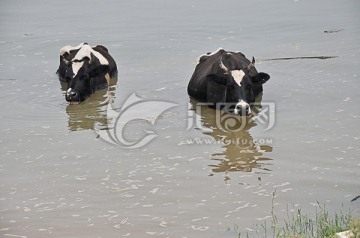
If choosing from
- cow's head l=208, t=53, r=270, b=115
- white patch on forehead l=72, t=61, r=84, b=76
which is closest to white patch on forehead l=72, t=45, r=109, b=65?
white patch on forehead l=72, t=61, r=84, b=76

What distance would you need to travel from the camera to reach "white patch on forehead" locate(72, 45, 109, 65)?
15336 mm

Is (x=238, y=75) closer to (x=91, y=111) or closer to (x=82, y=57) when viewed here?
(x=91, y=111)

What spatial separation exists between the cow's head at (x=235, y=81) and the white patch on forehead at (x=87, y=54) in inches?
113

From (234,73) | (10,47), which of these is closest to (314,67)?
(234,73)

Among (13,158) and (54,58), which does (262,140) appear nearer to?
(13,158)

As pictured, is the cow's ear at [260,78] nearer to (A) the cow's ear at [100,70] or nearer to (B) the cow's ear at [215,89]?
(B) the cow's ear at [215,89]

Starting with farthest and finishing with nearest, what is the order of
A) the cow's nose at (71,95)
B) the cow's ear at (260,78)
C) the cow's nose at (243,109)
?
the cow's nose at (71,95) < the cow's ear at (260,78) < the cow's nose at (243,109)

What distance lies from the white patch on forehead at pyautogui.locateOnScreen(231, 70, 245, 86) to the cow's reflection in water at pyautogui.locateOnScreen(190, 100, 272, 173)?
559 mm

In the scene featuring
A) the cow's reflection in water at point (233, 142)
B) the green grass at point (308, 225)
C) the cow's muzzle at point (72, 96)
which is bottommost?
the green grass at point (308, 225)

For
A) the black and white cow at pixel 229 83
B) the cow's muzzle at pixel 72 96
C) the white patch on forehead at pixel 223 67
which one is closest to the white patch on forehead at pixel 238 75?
the black and white cow at pixel 229 83

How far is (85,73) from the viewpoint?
15.0 metres

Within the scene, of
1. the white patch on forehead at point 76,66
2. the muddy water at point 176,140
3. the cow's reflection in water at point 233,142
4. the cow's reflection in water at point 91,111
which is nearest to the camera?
the muddy water at point 176,140

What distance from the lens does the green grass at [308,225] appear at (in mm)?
7204

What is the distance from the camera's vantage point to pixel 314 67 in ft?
50.9
